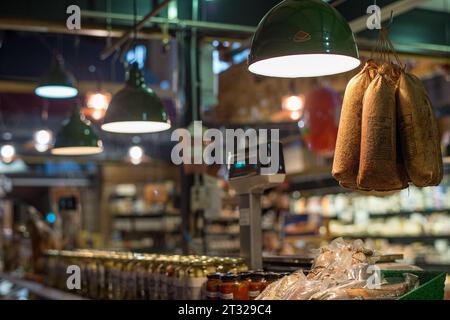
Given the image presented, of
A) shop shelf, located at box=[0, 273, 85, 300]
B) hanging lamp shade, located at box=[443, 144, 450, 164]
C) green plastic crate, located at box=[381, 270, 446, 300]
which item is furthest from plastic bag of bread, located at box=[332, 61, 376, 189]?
hanging lamp shade, located at box=[443, 144, 450, 164]

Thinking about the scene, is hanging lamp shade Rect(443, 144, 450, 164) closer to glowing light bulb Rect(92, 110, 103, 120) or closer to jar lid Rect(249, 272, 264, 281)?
glowing light bulb Rect(92, 110, 103, 120)

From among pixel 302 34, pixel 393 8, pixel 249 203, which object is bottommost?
pixel 249 203

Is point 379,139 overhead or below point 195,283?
overhead

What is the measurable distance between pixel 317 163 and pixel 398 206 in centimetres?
205

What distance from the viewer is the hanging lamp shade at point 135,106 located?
3.79m

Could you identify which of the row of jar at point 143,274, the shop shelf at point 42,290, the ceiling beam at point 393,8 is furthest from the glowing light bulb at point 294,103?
the row of jar at point 143,274

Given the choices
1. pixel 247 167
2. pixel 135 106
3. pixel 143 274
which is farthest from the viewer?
pixel 135 106

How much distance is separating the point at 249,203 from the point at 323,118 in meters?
3.13

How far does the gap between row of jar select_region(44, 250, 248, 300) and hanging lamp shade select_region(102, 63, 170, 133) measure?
0.75 meters

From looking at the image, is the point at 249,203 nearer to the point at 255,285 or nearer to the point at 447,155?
the point at 255,285

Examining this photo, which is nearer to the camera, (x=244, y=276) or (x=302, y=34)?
(x=302, y=34)

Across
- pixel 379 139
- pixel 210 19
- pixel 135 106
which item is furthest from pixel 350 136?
pixel 210 19

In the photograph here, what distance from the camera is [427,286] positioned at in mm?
2137
